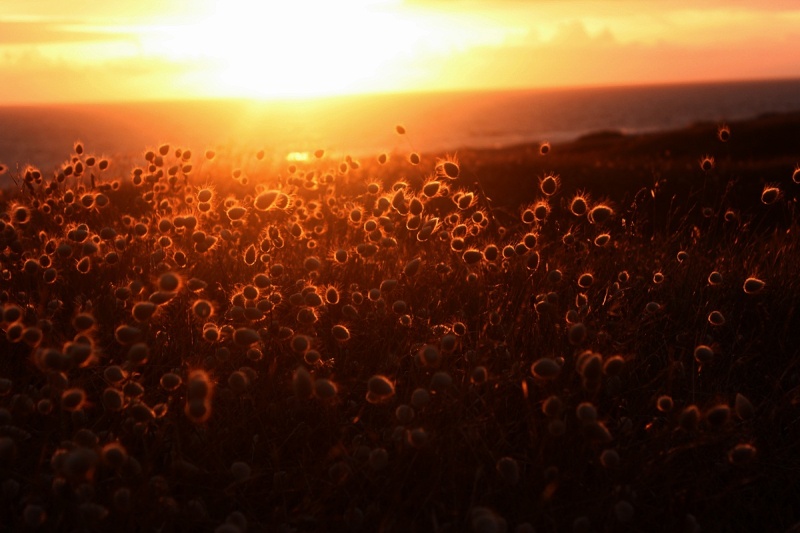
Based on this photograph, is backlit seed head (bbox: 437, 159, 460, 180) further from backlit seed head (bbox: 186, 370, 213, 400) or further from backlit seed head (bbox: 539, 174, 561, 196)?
backlit seed head (bbox: 186, 370, 213, 400)

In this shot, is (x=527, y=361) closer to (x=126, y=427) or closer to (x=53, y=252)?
(x=126, y=427)

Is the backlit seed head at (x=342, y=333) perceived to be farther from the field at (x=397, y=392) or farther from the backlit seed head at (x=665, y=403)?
the backlit seed head at (x=665, y=403)

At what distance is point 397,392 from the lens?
2.88 metres

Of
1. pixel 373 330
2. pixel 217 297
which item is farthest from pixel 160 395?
pixel 217 297

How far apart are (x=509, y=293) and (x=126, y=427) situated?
188cm

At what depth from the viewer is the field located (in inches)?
84.4

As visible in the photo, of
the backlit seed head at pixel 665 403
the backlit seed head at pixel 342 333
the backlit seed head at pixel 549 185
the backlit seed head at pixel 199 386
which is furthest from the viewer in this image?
the backlit seed head at pixel 549 185

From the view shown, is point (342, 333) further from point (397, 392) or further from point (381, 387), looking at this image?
point (381, 387)

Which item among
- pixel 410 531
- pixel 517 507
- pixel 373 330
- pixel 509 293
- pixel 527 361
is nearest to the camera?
pixel 410 531

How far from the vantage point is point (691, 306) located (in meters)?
3.64

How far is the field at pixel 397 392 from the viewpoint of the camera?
214cm

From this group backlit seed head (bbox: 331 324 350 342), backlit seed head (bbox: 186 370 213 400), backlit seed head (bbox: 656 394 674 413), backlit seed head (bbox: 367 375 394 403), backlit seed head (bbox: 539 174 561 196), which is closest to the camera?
backlit seed head (bbox: 186 370 213 400)

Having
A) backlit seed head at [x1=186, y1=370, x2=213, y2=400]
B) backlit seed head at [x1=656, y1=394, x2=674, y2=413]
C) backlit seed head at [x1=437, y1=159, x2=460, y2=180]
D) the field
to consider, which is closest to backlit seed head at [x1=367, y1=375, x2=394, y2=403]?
the field

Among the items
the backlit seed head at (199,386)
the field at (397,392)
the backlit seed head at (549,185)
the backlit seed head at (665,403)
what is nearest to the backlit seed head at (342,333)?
the field at (397,392)
